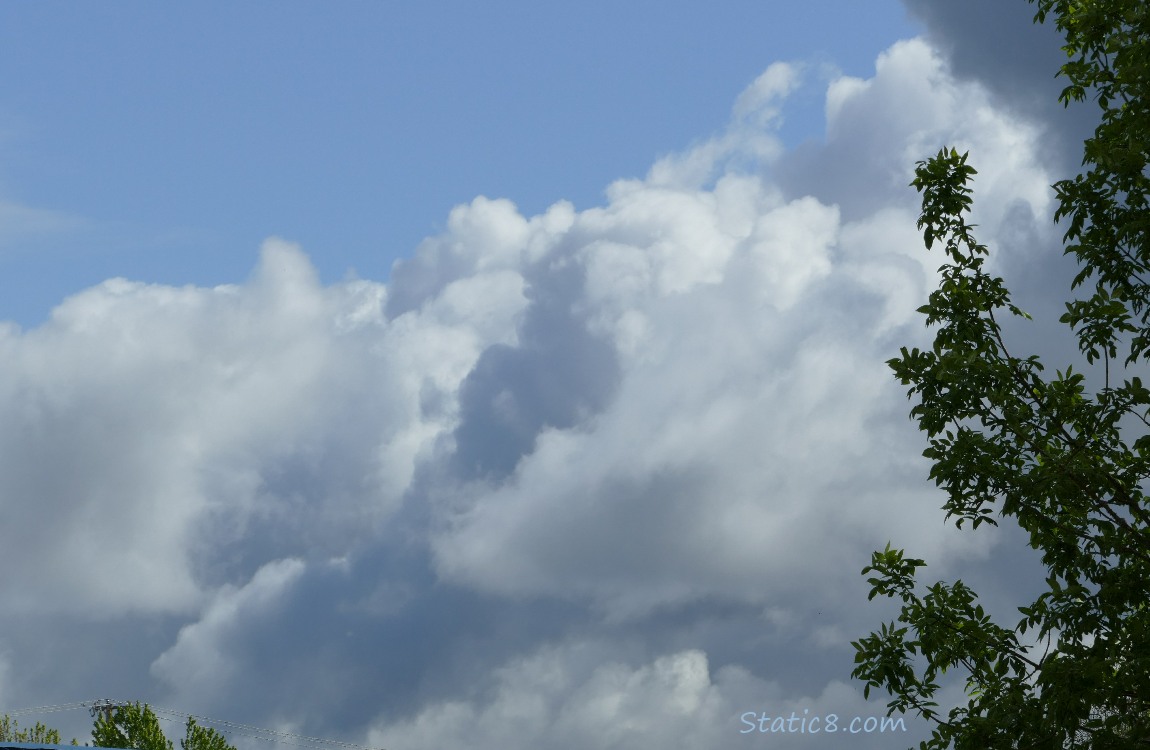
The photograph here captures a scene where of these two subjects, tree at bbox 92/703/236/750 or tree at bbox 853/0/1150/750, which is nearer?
tree at bbox 853/0/1150/750

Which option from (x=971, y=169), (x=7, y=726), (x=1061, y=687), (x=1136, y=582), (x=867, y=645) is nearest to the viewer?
(x=1061, y=687)

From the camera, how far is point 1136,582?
12.9 metres

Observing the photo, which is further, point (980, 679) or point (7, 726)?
point (7, 726)

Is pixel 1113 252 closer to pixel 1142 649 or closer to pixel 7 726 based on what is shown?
pixel 1142 649

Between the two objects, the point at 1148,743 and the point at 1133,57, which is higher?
the point at 1133,57

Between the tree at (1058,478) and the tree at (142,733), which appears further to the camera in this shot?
the tree at (142,733)

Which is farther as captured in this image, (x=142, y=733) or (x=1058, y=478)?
(x=142, y=733)

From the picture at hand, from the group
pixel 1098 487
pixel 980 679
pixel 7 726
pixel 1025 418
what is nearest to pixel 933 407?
pixel 1025 418

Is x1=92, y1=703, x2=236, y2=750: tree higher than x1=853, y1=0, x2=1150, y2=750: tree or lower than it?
higher

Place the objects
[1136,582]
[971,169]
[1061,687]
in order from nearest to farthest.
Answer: [1061,687] → [1136,582] → [971,169]

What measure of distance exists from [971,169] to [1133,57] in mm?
2224

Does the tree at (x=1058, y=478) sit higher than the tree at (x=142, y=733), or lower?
lower

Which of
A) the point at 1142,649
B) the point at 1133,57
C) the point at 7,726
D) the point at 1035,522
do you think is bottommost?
the point at 1142,649

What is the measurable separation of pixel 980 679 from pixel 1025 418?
9.15ft
